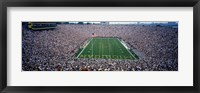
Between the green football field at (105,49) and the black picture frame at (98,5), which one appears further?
the green football field at (105,49)

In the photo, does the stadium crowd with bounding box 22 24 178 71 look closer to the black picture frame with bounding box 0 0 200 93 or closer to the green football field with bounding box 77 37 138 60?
the green football field with bounding box 77 37 138 60

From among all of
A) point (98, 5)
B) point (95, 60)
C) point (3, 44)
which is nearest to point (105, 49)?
point (95, 60)

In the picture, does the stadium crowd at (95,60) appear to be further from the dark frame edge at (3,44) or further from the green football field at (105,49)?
the dark frame edge at (3,44)

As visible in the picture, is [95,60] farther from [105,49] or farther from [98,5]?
[98,5]

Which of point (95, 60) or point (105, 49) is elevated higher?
point (105, 49)

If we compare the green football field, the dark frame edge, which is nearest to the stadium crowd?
the green football field

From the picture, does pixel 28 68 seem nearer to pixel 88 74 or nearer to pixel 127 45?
pixel 88 74

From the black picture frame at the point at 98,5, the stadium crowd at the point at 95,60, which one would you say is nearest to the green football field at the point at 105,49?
the stadium crowd at the point at 95,60
